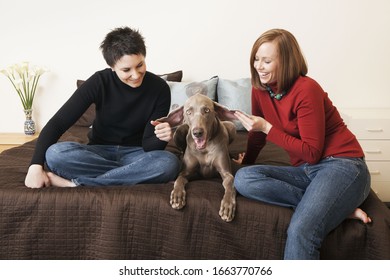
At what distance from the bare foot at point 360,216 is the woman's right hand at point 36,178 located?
1331 mm

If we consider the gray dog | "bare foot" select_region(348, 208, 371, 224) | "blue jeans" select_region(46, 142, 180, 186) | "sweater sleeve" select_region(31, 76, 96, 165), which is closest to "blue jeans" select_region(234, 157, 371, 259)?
"bare foot" select_region(348, 208, 371, 224)

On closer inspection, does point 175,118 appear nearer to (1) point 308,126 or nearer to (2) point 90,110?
(1) point 308,126

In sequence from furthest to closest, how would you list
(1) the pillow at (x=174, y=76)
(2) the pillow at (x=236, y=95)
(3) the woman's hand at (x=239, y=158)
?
(1) the pillow at (x=174, y=76)
(2) the pillow at (x=236, y=95)
(3) the woman's hand at (x=239, y=158)

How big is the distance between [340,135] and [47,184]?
133 centimetres

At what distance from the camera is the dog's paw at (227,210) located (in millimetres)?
1532

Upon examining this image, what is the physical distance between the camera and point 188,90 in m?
2.89

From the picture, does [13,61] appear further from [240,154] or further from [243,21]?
[240,154]

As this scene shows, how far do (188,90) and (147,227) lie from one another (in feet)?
4.89

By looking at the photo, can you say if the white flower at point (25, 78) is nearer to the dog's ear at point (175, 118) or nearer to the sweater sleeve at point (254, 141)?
the dog's ear at point (175, 118)

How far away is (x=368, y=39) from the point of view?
3258 millimetres

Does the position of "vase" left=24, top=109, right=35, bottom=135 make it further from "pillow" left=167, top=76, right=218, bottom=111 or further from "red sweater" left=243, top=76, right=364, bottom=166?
"red sweater" left=243, top=76, right=364, bottom=166

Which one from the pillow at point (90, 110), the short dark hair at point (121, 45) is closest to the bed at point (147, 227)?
the short dark hair at point (121, 45)

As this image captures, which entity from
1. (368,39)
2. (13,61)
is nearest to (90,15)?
(13,61)
